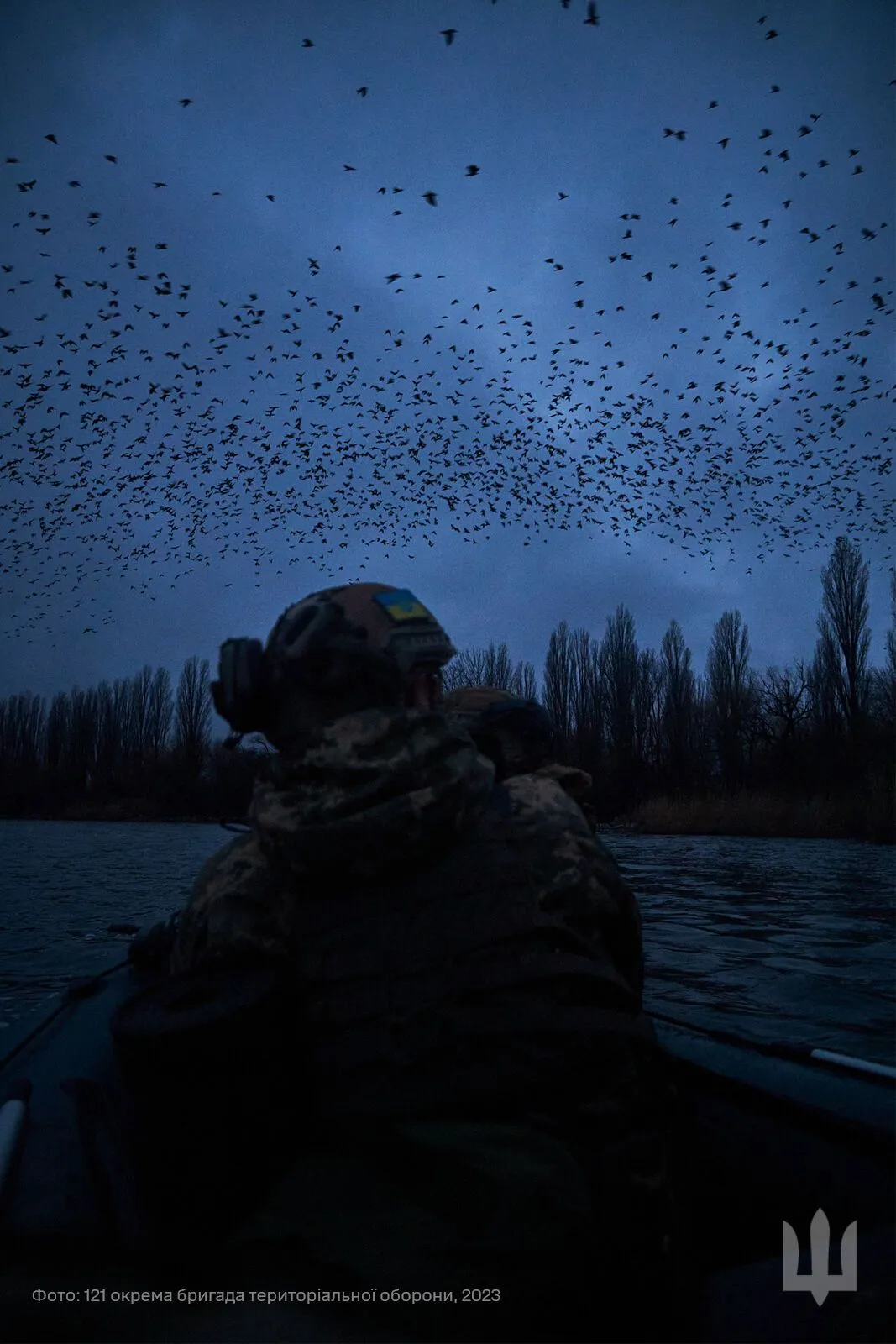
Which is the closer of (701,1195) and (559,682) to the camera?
(701,1195)

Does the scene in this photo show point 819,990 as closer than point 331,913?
No

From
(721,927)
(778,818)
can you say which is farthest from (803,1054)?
(778,818)

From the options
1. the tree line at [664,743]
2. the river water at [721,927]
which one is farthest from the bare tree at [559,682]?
the river water at [721,927]

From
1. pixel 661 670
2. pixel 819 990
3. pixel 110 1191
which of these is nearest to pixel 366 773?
pixel 110 1191

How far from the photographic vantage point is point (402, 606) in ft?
5.77

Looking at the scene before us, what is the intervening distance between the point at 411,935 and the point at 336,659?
56 cm

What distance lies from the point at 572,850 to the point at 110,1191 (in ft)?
4.06

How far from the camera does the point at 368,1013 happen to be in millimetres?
1360

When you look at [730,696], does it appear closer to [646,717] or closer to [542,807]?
[646,717]

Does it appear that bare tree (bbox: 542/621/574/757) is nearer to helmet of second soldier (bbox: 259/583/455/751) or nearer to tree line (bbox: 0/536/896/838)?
tree line (bbox: 0/536/896/838)

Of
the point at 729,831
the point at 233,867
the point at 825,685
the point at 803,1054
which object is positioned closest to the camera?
the point at 233,867

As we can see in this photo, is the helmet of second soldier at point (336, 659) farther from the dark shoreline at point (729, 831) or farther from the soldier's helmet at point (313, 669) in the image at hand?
the dark shoreline at point (729, 831)

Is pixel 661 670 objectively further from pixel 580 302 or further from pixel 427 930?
pixel 427 930

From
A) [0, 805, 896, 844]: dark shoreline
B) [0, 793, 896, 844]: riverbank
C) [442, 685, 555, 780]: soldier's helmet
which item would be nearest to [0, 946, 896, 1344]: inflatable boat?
[442, 685, 555, 780]: soldier's helmet
